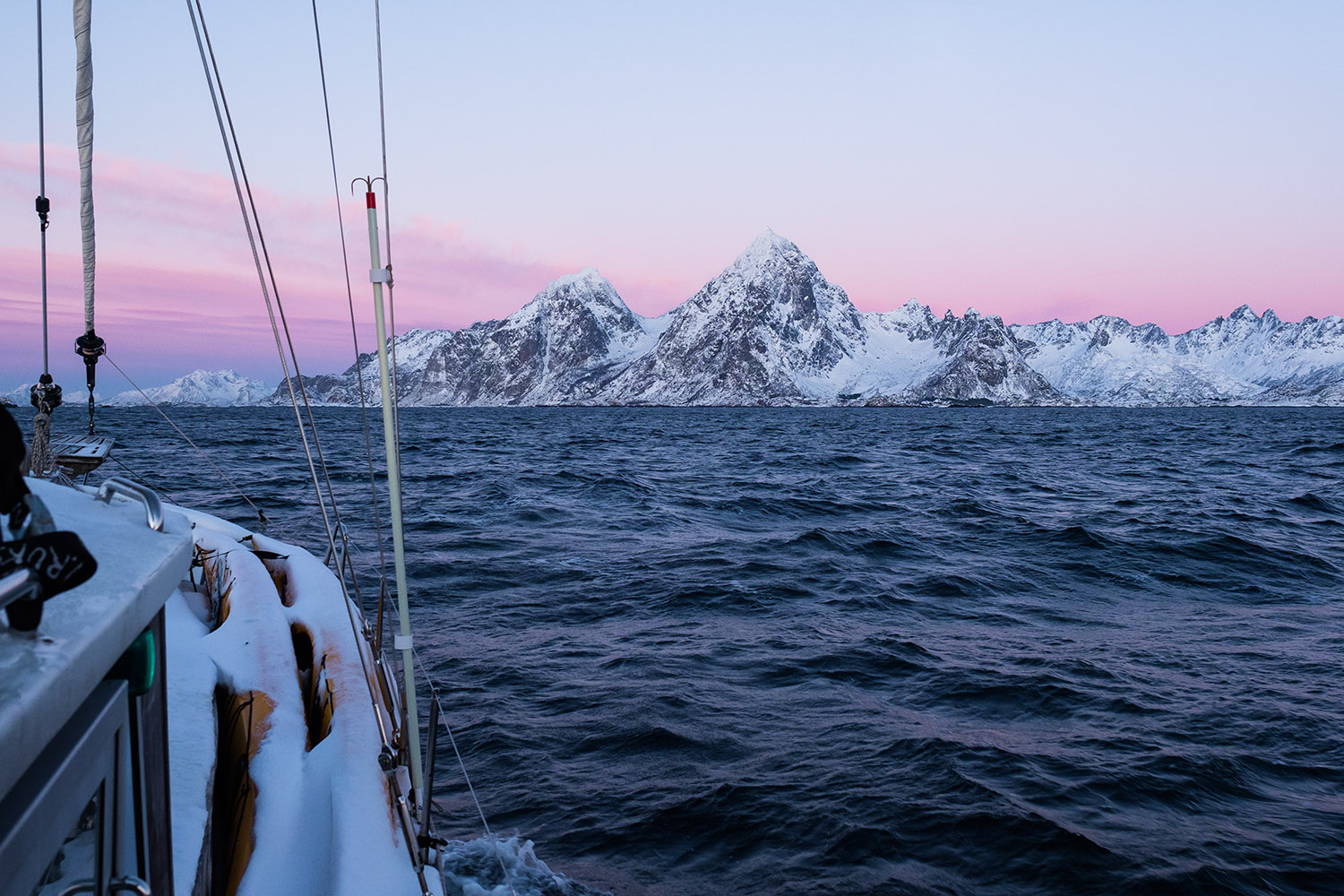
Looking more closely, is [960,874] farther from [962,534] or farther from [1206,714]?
[962,534]

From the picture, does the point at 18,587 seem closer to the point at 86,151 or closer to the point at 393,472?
the point at 393,472

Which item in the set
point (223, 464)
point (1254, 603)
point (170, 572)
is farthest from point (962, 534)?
point (223, 464)

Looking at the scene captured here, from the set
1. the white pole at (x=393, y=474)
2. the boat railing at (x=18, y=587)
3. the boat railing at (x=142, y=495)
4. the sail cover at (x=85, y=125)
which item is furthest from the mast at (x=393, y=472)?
the sail cover at (x=85, y=125)

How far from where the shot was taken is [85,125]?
688 cm

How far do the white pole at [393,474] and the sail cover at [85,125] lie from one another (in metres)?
4.63

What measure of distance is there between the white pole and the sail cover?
182 inches

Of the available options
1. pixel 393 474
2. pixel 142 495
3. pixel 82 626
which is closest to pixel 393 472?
pixel 393 474

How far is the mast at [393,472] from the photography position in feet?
11.1

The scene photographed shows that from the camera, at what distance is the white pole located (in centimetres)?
339

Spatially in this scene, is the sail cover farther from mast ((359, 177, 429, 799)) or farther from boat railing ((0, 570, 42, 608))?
boat railing ((0, 570, 42, 608))

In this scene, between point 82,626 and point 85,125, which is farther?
point 85,125

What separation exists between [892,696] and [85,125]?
848 centimetres

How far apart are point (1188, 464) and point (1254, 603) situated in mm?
31971

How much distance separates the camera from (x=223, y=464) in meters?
32.9
